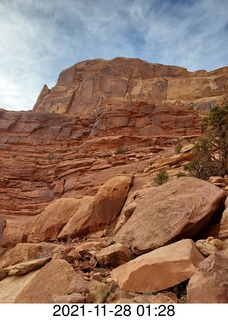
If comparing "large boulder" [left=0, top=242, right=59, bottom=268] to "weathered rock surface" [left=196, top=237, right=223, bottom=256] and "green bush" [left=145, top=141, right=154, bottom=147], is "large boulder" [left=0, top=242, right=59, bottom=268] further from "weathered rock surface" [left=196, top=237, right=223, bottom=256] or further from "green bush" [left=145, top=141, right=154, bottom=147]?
"green bush" [left=145, top=141, right=154, bottom=147]

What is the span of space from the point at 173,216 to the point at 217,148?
7695mm

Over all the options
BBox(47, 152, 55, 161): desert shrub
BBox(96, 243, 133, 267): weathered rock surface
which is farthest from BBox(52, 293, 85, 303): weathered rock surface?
BBox(47, 152, 55, 161): desert shrub

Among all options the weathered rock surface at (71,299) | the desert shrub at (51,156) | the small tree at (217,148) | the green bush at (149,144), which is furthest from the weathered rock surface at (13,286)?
the desert shrub at (51,156)

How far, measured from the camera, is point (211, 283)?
9.69ft

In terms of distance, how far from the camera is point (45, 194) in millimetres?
24422

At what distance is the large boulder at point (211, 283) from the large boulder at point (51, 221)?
11093mm

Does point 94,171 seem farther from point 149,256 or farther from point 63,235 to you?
point 149,256

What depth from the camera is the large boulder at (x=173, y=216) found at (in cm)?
516

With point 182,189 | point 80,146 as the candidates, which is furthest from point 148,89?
point 182,189

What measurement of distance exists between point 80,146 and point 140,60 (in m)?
40.2

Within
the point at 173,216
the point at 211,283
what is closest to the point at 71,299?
the point at 211,283

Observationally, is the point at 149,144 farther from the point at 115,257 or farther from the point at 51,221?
Result: the point at 115,257

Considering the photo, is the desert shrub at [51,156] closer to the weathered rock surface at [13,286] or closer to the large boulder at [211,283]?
the weathered rock surface at [13,286]

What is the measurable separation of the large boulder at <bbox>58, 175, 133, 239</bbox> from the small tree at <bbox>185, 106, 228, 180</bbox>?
428 centimetres
